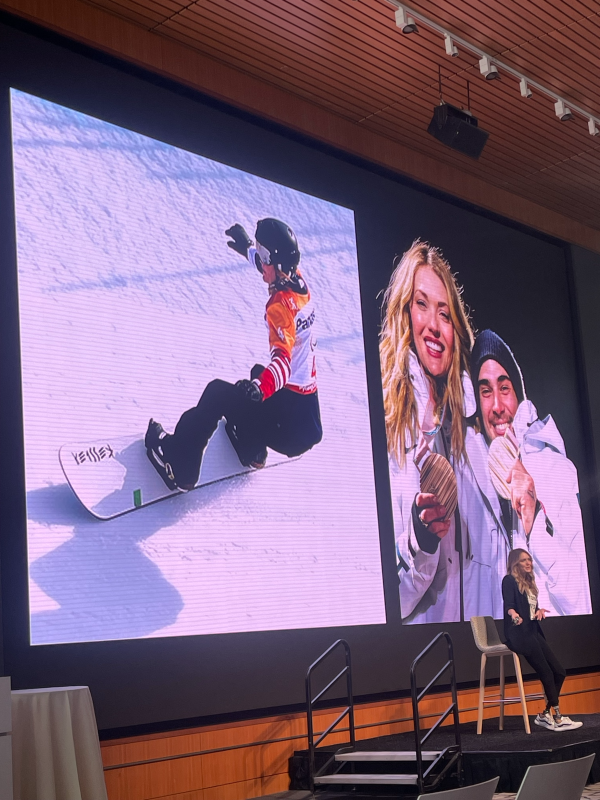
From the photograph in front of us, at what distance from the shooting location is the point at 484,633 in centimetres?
646

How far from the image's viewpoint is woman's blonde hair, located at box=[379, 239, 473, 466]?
22.8 ft

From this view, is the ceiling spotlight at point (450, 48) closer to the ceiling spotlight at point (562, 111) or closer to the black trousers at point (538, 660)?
the ceiling spotlight at point (562, 111)

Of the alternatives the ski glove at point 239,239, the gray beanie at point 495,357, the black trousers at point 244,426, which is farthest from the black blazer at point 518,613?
the ski glove at point 239,239

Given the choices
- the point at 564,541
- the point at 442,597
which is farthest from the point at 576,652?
the point at 442,597

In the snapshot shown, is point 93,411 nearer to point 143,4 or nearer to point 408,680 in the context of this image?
point 143,4

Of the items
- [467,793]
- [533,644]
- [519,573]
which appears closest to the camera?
[467,793]

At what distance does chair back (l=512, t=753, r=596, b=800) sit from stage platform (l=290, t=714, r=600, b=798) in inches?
96.0

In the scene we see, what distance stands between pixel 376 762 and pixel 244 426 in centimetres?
215

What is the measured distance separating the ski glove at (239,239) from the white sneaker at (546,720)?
3610 mm

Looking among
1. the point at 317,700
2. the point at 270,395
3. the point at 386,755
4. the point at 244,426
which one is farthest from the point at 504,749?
the point at 270,395

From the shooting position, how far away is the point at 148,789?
4.87 meters

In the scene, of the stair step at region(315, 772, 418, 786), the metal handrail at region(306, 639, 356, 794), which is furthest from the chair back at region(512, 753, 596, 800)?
the metal handrail at region(306, 639, 356, 794)

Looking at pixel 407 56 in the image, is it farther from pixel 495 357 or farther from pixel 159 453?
pixel 159 453

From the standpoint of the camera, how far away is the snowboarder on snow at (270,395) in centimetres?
551
